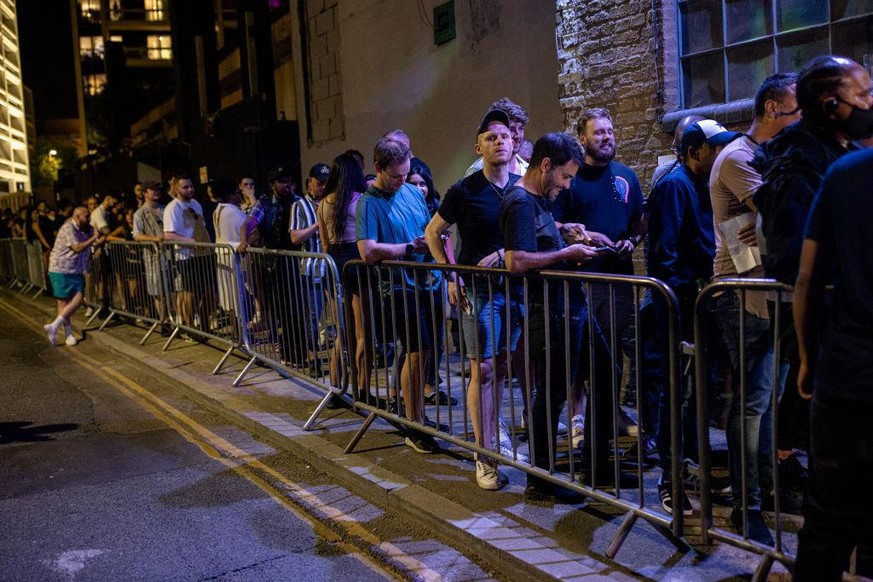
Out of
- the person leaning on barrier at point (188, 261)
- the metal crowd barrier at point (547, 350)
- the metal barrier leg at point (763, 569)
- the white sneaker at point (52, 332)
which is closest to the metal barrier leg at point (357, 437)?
the metal crowd barrier at point (547, 350)

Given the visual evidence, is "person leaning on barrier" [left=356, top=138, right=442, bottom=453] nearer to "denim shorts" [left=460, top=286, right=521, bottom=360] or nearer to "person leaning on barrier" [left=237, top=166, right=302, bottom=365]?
"denim shorts" [left=460, top=286, right=521, bottom=360]

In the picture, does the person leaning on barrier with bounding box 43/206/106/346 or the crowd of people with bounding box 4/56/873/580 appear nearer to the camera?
the crowd of people with bounding box 4/56/873/580

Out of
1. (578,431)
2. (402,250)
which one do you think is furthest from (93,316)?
(578,431)

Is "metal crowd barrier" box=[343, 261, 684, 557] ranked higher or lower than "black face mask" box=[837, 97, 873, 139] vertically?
lower

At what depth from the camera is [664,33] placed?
7.38 metres

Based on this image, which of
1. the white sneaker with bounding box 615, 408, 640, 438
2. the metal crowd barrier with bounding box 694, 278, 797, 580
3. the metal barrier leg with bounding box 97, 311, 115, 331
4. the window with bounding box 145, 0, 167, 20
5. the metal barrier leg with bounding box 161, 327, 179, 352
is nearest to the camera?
the metal crowd barrier with bounding box 694, 278, 797, 580

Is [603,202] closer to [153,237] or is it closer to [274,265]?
[274,265]

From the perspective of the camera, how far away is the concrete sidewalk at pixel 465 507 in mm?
3957

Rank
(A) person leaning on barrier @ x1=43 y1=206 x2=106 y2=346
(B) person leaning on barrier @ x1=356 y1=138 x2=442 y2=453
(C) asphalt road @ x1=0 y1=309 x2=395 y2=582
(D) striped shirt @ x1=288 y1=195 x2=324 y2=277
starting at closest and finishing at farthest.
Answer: (C) asphalt road @ x1=0 y1=309 x2=395 y2=582 → (B) person leaning on barrier @ x1=356 y1=138 x2=442 y2=453 → (D) striped shirt @ x1=288 y1=195 x2=324 y2=277 → (A) person leaning on barrier @ x1=43 y1=206 x2=106 y2=346

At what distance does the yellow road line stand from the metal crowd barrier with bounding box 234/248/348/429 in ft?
2.11

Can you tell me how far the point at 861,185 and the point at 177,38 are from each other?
2161cm

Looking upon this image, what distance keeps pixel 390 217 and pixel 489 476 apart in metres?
1.96

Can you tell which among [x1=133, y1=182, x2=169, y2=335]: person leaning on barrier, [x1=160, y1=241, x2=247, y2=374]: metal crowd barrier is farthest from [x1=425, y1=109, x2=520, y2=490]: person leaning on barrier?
[x1=133, y1=182, x2=169, y2=335]: person leaning on barrier

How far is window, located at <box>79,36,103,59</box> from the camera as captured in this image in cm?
10888
